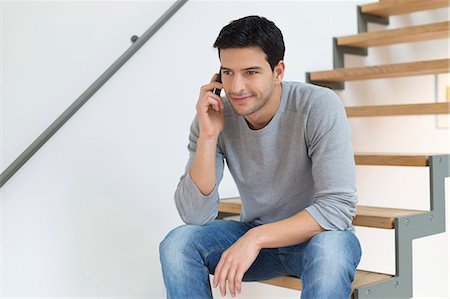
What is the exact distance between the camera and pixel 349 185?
1.68 meters

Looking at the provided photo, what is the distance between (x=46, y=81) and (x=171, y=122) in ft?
1.76

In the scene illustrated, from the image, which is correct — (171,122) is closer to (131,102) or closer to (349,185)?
(131,102)

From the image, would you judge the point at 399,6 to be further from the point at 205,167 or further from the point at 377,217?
the point at 205,167

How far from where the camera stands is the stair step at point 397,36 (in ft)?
9.21

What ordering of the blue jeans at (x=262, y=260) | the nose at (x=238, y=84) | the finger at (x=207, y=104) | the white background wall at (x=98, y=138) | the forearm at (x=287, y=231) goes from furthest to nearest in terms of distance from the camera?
1. the white background wall at (x=98, y=138)
2. the finger at (x=207, y=104)
3. the nose at (x=238, y=84)
4. the forearm at (x=287, y=231)
5. the blue jeans at (x=262, y=260)

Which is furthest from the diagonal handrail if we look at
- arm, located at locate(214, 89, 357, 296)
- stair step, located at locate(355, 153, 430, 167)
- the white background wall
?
stair step, located at locate(355, 153, 430, 167)

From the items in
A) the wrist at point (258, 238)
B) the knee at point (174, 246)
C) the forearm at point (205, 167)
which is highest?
the forearm at point (205, 167)

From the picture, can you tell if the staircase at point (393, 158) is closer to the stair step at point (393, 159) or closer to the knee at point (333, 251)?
the stair step at point (393, 159)

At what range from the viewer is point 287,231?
5.40ft

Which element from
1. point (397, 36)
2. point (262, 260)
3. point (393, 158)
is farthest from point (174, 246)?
point (397, 36)

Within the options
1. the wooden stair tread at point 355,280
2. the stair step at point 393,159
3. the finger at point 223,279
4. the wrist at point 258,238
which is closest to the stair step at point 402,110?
the stair step at point 393,159

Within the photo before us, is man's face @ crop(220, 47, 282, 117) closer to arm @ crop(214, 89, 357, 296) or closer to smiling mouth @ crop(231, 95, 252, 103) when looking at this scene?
smiling mouth @ crop(231, 95, 252, 103)

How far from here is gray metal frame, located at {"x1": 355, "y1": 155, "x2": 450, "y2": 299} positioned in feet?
6.42

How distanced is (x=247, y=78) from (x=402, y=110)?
1.15 meters
